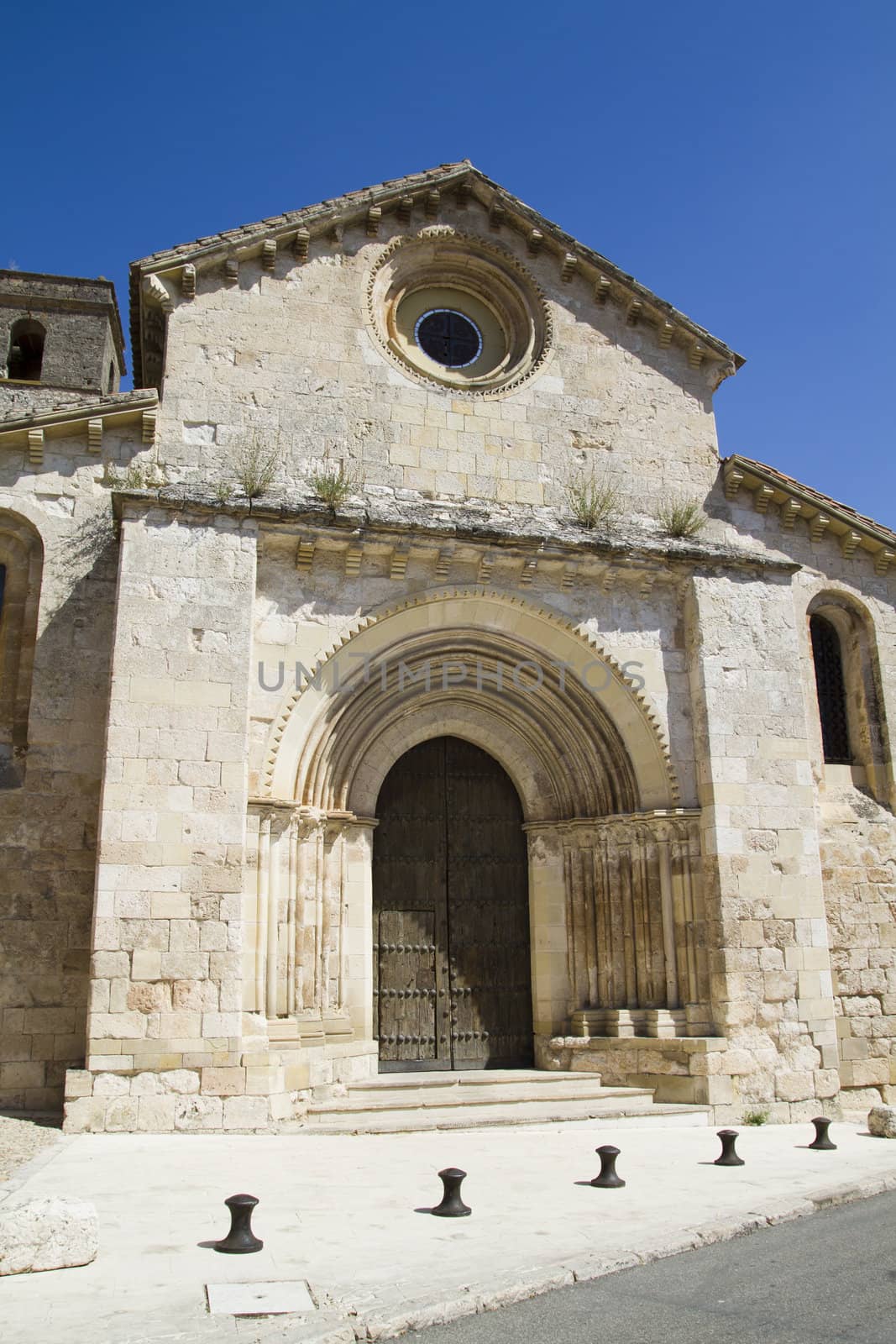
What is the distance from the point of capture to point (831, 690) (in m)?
14.1

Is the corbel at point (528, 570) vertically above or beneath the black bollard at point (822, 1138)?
above

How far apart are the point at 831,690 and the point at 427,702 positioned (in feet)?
17.2

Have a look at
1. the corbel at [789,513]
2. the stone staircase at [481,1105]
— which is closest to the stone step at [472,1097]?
the stone staircase at [481,1105]

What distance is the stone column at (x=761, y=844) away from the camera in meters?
11.4

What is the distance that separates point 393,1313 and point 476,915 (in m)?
8.04

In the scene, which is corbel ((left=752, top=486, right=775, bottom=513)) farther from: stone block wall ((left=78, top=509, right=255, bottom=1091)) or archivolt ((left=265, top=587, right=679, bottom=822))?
stone block wall ((left=78, top=509, right=255, bottom=1091))

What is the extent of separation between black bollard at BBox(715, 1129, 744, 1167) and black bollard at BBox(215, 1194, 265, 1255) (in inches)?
167

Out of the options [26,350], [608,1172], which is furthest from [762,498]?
[26,350]

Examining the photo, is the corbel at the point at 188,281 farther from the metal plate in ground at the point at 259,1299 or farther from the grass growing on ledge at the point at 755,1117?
the grass growing on ledge at the point at 755,1117

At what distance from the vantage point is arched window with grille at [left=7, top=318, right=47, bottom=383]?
1659 centimetres

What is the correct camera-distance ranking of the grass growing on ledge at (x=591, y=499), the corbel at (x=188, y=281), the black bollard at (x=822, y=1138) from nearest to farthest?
the black bollard at (x=822, y=1138), the corbel at (x=188, y=281), the grass growing on ledge at (x=591, y=499)

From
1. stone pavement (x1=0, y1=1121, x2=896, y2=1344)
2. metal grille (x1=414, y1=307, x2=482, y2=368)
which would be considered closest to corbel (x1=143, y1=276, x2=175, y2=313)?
metal grille (x1=414, y1=307, x2=482, y2=368)

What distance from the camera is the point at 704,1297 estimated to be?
518 centimetres

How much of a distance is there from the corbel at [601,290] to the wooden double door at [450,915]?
5799 mm
